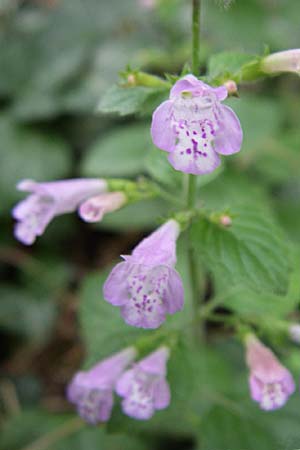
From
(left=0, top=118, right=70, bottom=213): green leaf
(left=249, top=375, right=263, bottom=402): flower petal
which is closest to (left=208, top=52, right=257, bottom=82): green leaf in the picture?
(left=249, top=375, right=263, bottom=402): flower petal

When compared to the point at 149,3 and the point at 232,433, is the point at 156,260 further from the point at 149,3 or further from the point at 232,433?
the point at 149,3

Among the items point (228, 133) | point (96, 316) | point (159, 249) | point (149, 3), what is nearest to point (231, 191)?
point (96, 316)

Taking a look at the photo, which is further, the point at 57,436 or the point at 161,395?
the point at 57,436

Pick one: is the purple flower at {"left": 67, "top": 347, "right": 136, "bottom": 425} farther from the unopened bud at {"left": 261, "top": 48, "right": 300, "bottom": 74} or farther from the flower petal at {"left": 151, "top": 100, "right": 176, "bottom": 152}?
the unopened bud at {"left": 261, "top": 48, "right": 300, "bottom": 74}

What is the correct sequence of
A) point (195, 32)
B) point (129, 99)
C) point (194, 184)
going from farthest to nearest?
point (194, 184) < point (129, 99) < point (195, 32)

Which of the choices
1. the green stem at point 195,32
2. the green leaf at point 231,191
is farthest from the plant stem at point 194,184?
the green leaf at point 231,191
